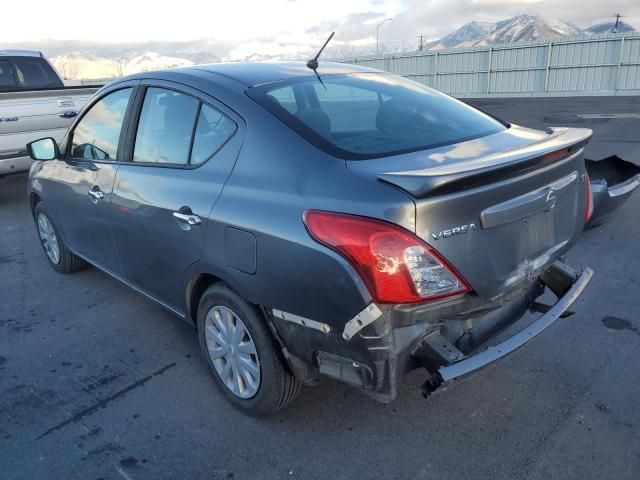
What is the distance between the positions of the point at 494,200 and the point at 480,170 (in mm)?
166

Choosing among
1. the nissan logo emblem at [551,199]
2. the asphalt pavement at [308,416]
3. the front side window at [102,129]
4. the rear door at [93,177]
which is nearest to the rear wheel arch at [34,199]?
the rear door at [93,177]

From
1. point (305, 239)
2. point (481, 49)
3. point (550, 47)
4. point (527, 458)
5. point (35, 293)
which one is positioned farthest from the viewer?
point (481, 49)

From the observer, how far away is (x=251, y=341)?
2.60 metres

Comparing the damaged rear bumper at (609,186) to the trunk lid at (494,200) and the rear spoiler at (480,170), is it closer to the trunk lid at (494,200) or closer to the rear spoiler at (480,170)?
the trunk lid at (494,200)

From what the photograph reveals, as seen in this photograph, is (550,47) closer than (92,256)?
No

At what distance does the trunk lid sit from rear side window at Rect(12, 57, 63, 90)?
8.83 metres

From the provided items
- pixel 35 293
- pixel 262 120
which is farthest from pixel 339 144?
pixel 35 293

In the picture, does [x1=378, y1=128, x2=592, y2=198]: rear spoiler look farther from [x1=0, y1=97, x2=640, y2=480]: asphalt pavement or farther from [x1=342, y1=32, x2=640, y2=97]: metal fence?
[x1=342, y1=32, x2=640, y2=97]: metal fence

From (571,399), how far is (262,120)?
2132 mm

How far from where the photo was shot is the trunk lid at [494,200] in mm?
2023

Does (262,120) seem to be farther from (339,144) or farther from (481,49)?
(481,49)

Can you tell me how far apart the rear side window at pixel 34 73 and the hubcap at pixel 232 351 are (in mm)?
7991

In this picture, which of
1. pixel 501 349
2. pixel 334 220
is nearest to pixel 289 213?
pixel 334 220

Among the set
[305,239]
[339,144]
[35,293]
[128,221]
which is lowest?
[35,293]
